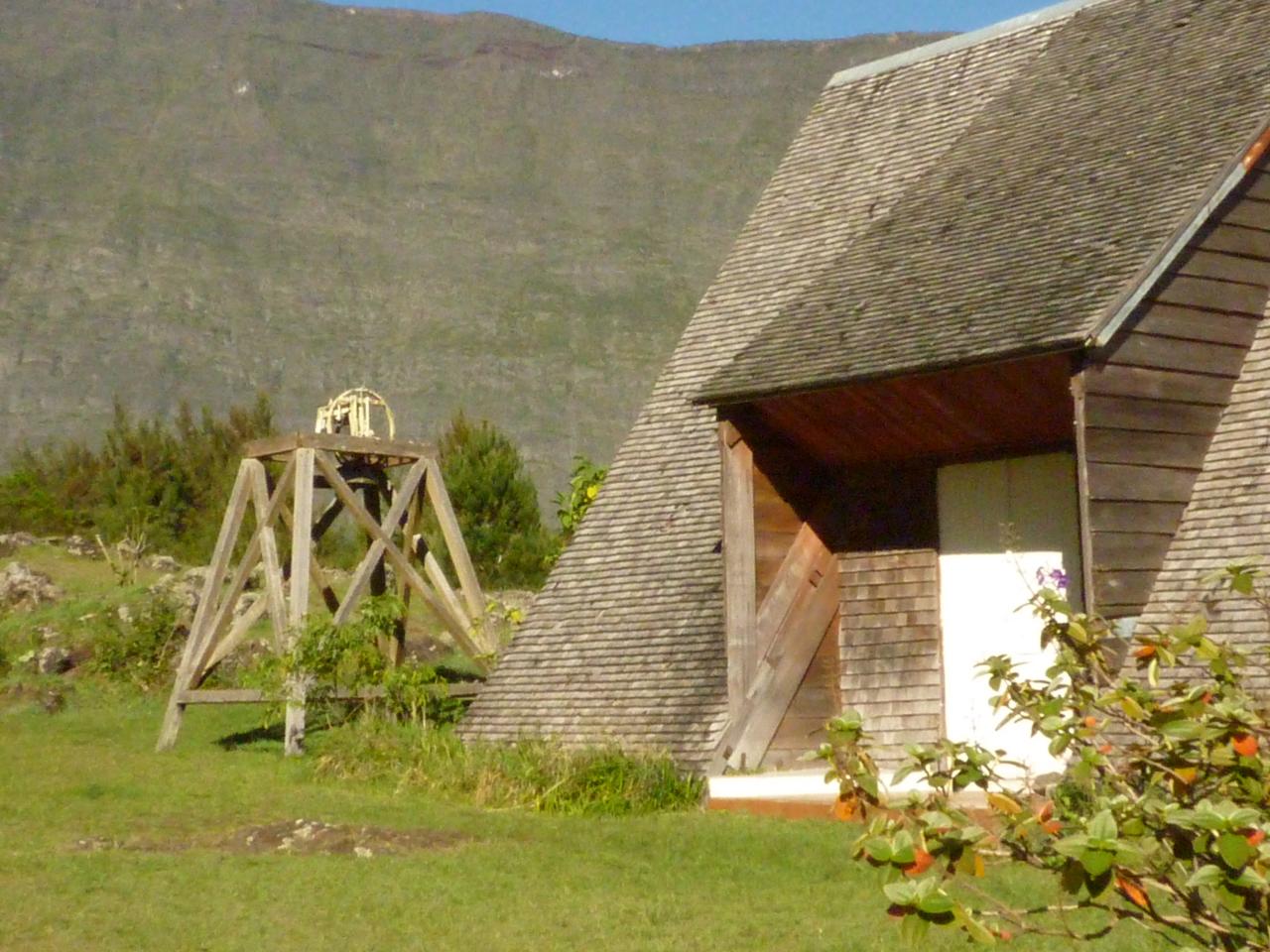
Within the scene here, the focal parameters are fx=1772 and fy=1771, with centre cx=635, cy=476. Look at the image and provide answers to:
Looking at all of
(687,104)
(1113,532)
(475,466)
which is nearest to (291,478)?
(1113,532)

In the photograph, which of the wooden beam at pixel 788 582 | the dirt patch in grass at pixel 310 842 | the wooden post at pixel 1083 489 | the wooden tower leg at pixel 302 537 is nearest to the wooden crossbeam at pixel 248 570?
the wooden tower leg at pixel 302 537

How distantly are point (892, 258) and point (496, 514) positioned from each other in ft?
70.5

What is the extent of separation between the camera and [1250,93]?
40.5 feet

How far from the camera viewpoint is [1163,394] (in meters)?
11.7

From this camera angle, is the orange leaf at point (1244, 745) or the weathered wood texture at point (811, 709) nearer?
the orange leaf at point (1244, 745)

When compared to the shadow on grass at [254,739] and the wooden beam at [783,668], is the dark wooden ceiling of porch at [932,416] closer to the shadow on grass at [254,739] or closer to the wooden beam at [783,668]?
the wooden beam at [783,668]

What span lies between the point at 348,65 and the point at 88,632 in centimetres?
7410

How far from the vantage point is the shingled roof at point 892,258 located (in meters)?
12.0

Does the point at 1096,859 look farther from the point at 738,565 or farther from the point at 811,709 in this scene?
the point at 811,709

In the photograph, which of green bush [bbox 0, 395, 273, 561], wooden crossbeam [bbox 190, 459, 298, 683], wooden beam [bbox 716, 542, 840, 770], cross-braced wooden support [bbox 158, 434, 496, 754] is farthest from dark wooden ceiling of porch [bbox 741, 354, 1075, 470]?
green bush [bbox 0, 395, 273, 561]

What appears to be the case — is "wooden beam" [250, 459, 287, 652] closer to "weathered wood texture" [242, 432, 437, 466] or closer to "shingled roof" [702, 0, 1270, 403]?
"weathered wood texture" [242, 432, 437, 466]

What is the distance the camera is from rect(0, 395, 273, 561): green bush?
1439 inches

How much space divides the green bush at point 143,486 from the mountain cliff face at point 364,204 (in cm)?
1985

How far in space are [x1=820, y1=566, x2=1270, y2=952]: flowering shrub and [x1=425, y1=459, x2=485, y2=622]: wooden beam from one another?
1356cm
